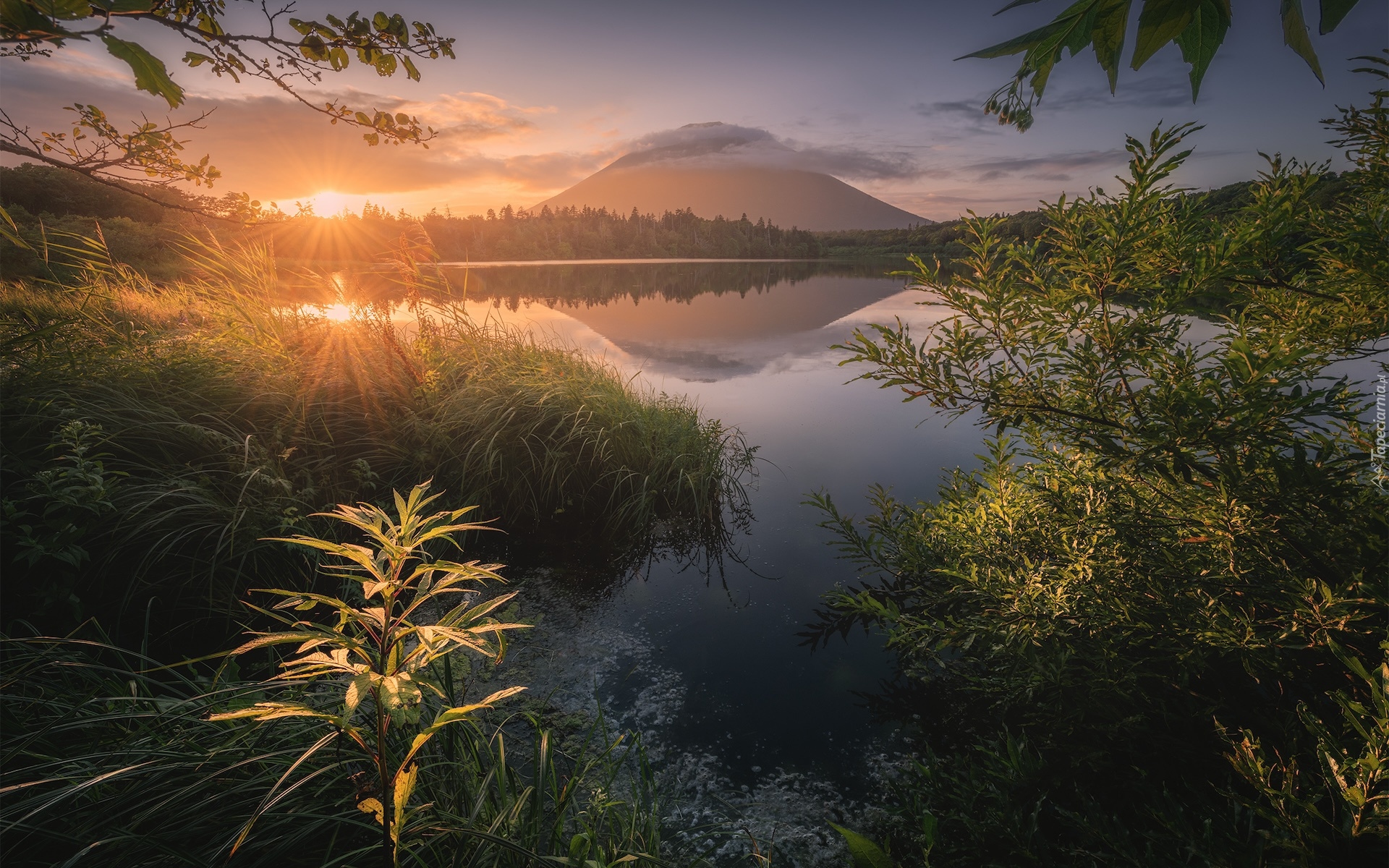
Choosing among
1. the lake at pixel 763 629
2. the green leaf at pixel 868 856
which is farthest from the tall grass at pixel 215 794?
the lake at pixel 763 629

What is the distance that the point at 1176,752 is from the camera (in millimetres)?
1891

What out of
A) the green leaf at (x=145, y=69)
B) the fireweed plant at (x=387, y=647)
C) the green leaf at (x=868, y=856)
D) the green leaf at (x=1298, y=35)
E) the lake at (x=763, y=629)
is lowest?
the lake at (x=763, y=629)

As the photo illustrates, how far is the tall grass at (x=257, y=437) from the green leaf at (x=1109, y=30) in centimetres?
251

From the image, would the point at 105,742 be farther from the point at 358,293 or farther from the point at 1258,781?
the point at 358,293

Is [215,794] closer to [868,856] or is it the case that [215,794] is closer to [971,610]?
[868,856]

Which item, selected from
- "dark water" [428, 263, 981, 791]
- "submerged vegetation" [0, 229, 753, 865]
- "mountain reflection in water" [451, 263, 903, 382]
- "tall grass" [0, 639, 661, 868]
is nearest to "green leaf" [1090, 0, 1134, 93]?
"submerged vegetation" [0, 229, 753, 865]

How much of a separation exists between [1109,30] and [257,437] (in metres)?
4.97

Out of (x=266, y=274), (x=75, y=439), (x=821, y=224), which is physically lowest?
(x=75, y=439)

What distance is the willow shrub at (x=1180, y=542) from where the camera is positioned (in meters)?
1.48

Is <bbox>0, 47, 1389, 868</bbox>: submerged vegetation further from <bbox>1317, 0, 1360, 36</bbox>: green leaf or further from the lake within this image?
<bbox>1317, 0, 1360, 36</bbox>: green leaf

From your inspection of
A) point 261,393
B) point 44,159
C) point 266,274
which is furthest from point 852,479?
point 266,274

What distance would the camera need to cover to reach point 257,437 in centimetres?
390

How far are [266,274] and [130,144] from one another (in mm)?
4171

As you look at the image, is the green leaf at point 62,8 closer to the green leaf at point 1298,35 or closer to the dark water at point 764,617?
the green leaf at point 1298,35
